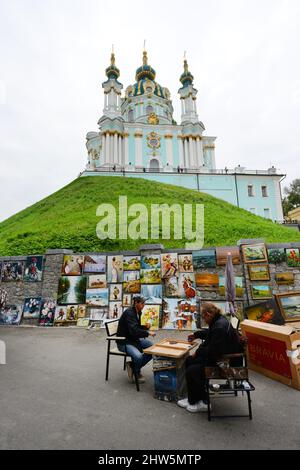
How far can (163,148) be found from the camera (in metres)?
47.4

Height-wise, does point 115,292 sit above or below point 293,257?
below

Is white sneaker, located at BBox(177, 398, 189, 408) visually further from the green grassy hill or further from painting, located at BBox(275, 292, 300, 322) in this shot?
the green grassy hill

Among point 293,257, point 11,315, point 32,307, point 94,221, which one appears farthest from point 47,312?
point 293,257

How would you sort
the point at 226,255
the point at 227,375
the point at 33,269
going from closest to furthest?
1. the point at 227,375
2. the point at 226,255
3. the point at 33,269

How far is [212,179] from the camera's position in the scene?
42938mm

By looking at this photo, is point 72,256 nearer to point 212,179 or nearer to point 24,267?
point 24,267

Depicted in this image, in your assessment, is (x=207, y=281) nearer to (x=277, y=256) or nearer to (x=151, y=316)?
(x=151, y=316)

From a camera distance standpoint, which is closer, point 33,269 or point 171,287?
point 171,287

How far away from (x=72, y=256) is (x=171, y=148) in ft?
131

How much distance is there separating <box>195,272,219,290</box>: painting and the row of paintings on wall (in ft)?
21.3

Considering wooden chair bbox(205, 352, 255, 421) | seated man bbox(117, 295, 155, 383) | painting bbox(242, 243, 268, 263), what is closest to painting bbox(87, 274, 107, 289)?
painting bbox(242, 243, 268, 263)

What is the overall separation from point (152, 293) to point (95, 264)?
272 cm

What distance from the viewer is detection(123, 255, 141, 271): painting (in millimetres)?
11219

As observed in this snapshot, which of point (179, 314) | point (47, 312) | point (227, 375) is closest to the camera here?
point (227, 375)
